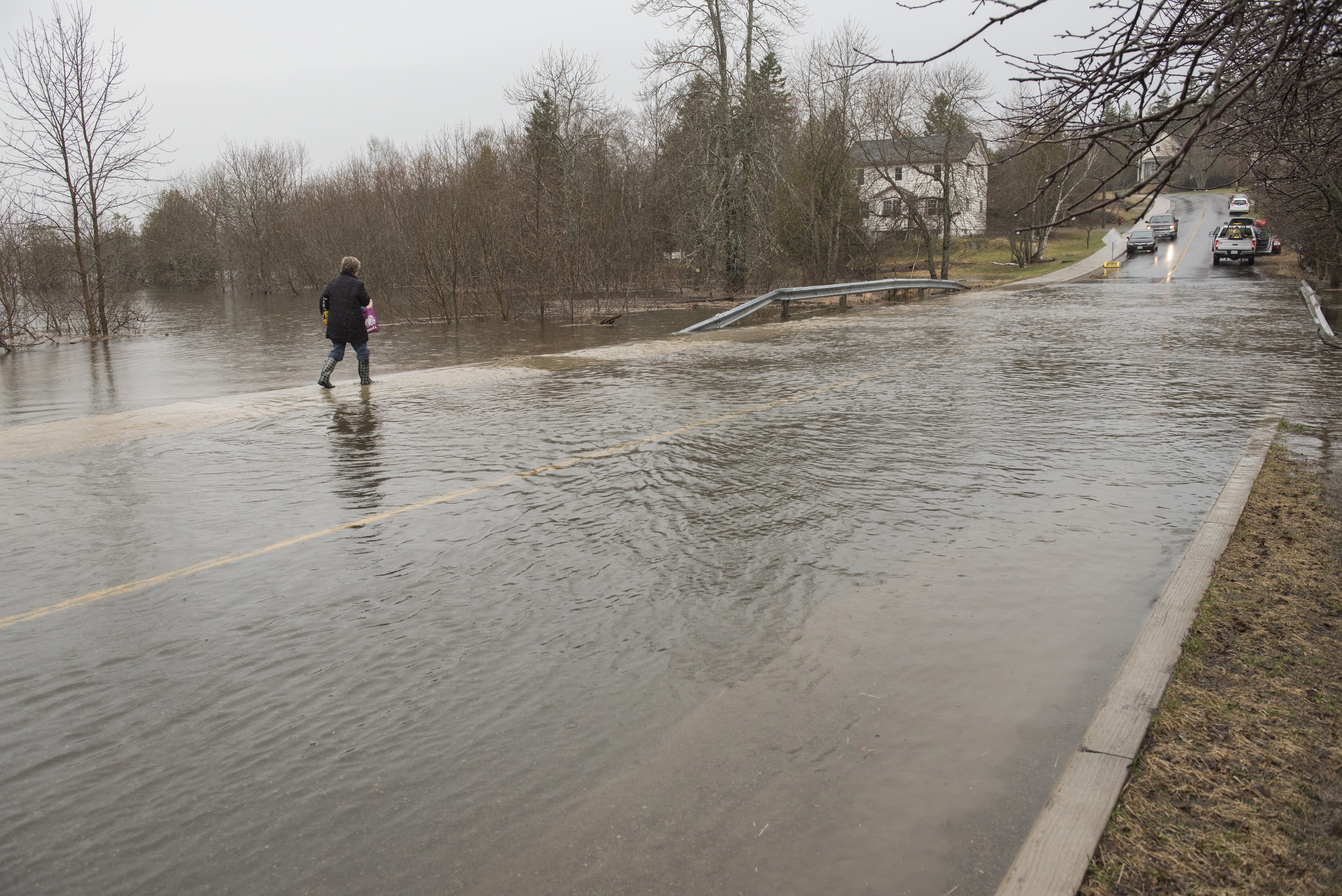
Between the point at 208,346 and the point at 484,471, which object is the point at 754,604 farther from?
the point at 208,346

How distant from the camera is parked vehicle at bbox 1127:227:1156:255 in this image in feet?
193

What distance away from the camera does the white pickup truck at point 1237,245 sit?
156ft

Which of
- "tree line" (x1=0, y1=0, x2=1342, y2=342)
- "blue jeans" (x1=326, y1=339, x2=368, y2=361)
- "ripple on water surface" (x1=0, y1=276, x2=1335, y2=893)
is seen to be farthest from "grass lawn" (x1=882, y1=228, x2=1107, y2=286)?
"ripple on water surface" (x1=0, y1=276, x2=1335, y2=893)

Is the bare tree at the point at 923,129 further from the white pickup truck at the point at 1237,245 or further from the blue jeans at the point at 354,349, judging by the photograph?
the blue jeans at the point at 354,349

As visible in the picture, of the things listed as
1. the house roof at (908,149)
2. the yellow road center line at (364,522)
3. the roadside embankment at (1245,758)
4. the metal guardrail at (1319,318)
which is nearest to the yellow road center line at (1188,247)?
the house roof at (908,149)

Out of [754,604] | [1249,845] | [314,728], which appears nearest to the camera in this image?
[1249,845]

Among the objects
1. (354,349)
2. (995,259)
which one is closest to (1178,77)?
(354,349)

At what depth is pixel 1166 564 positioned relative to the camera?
5.88 m

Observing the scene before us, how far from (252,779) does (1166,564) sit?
17.3 ft

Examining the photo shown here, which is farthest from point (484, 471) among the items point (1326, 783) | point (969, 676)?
point (1326, 783)

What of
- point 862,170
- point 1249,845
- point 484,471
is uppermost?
point 862,170

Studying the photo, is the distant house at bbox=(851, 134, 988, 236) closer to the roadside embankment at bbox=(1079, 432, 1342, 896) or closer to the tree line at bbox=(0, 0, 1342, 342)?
the tree line at bbox=(0, 0, 1342, 342)

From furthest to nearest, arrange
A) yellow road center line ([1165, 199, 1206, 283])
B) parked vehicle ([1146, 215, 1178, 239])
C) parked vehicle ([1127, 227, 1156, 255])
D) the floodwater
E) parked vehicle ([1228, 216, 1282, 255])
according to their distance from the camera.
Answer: parked vehicle ([1146, 215, 1178, 239]) → parked vehicle ([1127, 227, 1156, 255]) → parked vehicle ([1228, 216, 1282, 255]) → yellow road center line ([1165, 199, 1206, 283]) → the floodwater

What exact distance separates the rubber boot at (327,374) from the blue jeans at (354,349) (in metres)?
0.04
